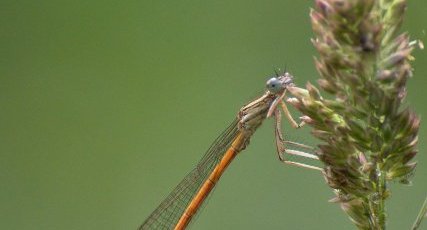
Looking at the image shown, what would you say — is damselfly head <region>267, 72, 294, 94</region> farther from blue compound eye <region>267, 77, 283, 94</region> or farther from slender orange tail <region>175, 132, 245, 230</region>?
slender orange tail <region>175, 132, 245, 230</region>

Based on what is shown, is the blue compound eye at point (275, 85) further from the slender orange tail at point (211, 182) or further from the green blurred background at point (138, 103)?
the green blurred background at point (138, 103)

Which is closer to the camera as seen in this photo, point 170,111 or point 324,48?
point 324,48

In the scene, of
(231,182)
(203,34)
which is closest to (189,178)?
(231,182)

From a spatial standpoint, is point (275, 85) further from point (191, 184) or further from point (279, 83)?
point (191, 184)

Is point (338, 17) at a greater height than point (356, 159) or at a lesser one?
greater

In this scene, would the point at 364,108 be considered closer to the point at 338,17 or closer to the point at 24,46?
the point at 338,17

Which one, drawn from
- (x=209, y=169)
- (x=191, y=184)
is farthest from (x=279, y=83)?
(x=191, y=184)

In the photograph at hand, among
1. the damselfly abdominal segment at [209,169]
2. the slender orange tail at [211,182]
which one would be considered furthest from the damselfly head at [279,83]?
the slender orange tail at [211,182]
